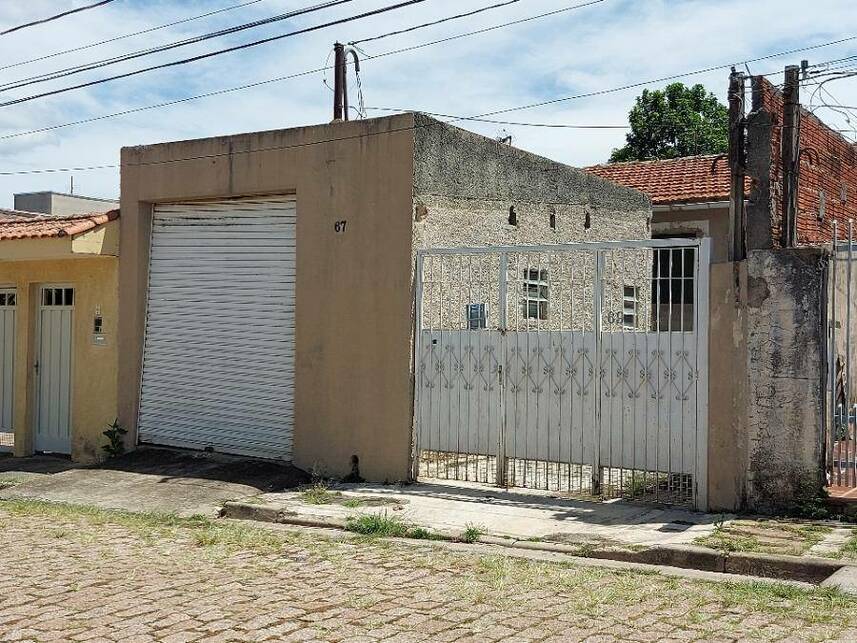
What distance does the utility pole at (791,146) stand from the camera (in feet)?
29.9

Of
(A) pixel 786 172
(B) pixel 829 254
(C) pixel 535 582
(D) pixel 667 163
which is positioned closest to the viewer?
(C) pixel 535 582

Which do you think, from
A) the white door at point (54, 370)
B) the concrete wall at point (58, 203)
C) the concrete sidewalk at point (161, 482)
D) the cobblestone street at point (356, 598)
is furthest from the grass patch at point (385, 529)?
the concrete wall at point (58, 203)

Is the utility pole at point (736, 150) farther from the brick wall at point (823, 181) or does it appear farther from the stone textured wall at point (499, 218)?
the stone textured wall at point (499, 218)

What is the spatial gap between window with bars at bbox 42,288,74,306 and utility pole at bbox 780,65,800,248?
9954 millimetres

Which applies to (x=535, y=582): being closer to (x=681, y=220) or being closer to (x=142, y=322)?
(x=142, y=322)

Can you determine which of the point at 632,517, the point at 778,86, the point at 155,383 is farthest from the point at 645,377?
the point at 155,383

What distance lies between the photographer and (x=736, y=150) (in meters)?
9.07

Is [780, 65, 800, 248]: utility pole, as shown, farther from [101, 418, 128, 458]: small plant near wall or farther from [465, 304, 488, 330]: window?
[101, 418, 128, 458]: small plant near wall

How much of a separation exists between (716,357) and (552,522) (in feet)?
6.83

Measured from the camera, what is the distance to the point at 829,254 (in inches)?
334

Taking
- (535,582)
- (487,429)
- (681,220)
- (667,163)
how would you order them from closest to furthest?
(535,582)
(487,429)
(681,220)
(667,163)

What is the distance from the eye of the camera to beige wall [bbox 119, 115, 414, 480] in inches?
432

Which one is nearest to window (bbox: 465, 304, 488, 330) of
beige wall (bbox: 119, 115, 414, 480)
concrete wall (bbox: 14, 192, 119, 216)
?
beige wall (bbox: 119, 115, 414, 480)

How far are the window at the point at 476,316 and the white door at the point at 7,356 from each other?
7788 mm
